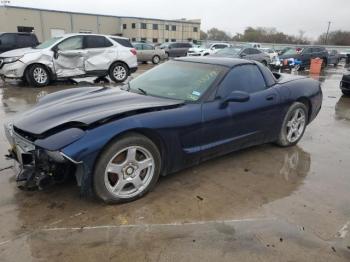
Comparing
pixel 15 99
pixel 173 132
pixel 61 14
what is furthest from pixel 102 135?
pixel 61 14

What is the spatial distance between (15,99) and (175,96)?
6.33m

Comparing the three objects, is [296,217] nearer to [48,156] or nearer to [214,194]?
[214,194]

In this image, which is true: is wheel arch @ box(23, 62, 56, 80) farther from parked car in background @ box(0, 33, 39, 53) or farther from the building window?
the building window

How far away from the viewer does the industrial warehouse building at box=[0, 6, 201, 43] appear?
44.8 m

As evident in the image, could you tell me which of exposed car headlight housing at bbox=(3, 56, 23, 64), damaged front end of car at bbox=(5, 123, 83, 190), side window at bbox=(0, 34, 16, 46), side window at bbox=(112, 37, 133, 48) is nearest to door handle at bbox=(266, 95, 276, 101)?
damaged front end of car at bbox=(5, 123, 83, 190)

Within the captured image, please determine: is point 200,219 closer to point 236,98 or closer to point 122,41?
point 236,98

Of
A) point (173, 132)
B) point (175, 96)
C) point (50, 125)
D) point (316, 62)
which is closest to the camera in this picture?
point (50, 125)

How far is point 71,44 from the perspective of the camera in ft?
36.2

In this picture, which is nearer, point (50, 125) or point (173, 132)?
point (50, 125)

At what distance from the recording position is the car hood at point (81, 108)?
10.6 ft

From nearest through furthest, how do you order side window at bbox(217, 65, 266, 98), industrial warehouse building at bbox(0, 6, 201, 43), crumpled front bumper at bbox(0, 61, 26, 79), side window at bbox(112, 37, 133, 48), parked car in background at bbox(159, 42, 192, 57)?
side window at bbox(217, 65, 266, 98)
crumpled front bumper at bbox(0, 61, 26, 79)
side window at bbox(112, 37, 133, 48)
parked car in background at bbox(159, 42, 192, 57)
industrial warehouse building at bbox(0, 6, 201, 43)

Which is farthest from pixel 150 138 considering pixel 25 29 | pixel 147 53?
pixel 25 29

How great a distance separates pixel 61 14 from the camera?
47938 mm

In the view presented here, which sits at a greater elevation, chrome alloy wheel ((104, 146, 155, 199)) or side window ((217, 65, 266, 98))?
side window ((217, 65, 266, 98))
